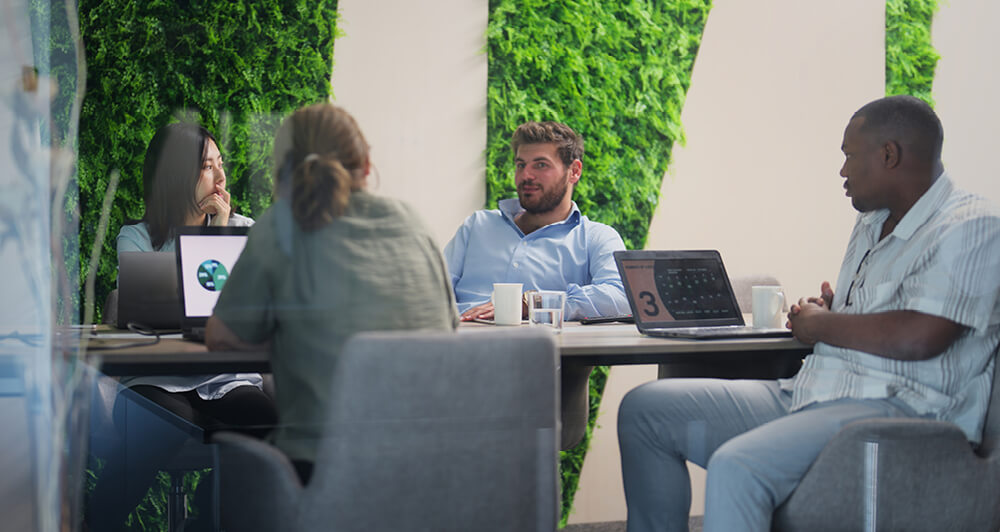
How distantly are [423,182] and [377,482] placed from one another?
1.99 feet

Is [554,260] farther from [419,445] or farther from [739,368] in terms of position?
[419,445]

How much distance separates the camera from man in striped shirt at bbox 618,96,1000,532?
177 cm

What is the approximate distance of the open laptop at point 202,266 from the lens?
1.49 metres

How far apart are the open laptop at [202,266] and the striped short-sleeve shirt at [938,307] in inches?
52.0

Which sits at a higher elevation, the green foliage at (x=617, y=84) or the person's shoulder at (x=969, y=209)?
the green foliage at (x=617, y=84)

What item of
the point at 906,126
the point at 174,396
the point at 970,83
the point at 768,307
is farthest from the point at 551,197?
the point at 174,396

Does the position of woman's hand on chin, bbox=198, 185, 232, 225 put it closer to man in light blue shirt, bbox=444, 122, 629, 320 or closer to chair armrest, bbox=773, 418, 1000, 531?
man in light blue shirt, bbox=444, 122, 629, 320

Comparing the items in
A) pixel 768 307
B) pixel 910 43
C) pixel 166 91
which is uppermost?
pixel 910 43

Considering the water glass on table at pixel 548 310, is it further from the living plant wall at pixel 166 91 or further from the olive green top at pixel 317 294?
the living plant wall at pixel 166 91

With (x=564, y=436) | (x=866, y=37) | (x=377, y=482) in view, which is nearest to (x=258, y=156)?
(x=377, y=482)

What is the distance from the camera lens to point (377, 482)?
1422 mm

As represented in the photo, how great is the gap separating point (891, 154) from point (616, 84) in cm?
96

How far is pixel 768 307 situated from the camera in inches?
84.5

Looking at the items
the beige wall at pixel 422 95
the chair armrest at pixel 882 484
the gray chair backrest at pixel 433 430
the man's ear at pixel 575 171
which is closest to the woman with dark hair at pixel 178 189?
the beige wall at pixel 422 95
